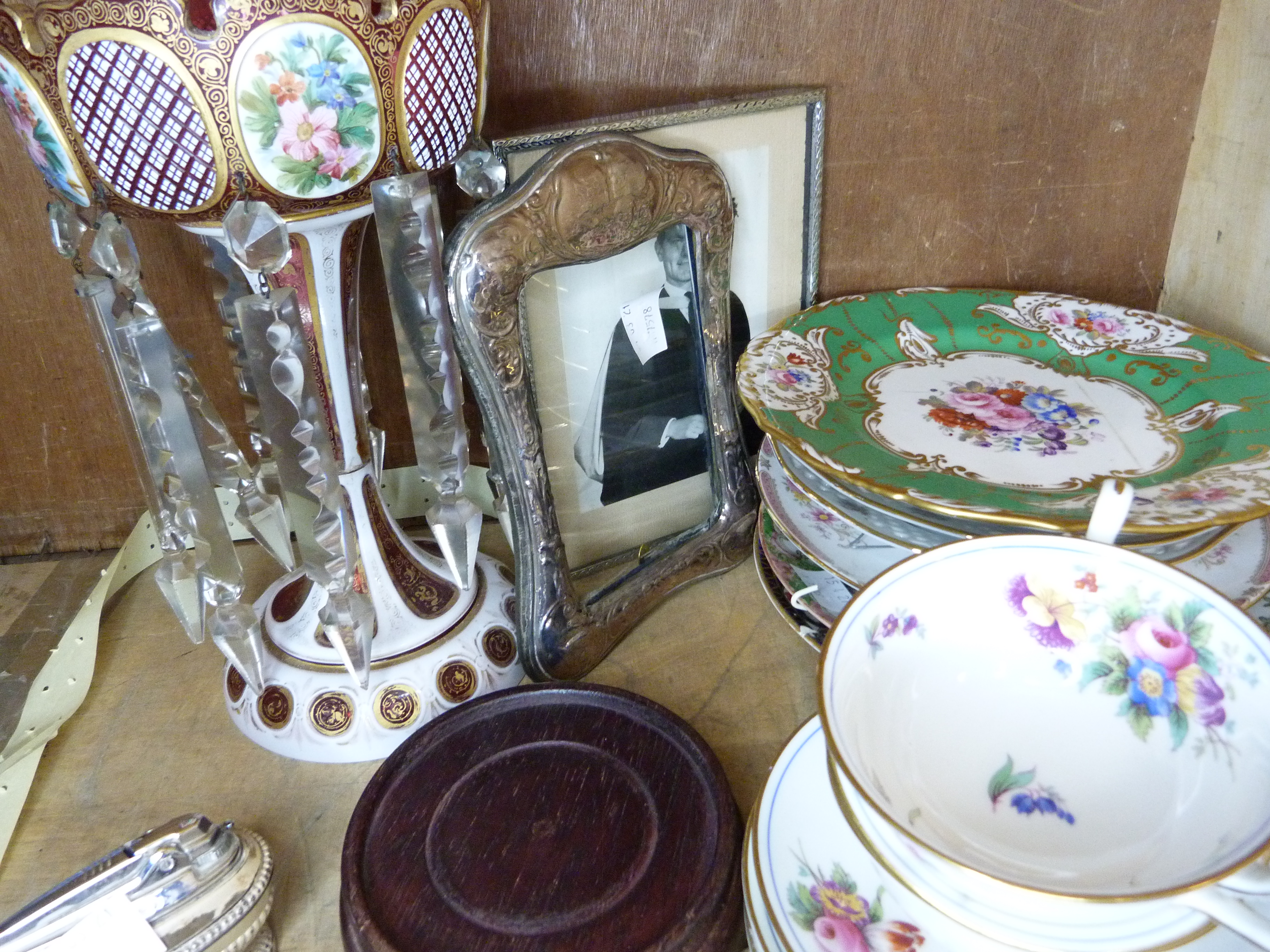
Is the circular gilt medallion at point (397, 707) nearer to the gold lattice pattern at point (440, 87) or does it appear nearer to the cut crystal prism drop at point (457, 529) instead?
the cut crystal prism drop at point (457, 529)

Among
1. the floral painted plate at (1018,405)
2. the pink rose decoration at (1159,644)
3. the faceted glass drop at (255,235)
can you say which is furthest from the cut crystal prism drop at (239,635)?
the pink rose decoration at (1159,644)

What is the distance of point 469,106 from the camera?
48 centimetres

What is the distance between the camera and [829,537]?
23.9 inches

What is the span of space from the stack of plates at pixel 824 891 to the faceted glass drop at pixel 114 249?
Result: 38cm

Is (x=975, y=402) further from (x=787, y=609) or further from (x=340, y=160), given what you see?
(x=340, y=160)

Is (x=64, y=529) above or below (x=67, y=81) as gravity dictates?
below

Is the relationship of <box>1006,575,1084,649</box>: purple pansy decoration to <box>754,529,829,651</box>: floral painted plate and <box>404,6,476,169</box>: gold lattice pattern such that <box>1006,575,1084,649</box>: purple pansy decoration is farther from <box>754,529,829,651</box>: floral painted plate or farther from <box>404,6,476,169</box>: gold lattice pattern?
<box>404,6,476,169</box>: gold lattice pattern

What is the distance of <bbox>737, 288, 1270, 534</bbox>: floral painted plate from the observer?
0.53 meters

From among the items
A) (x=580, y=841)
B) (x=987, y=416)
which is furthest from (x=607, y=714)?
(x=987, y=416)

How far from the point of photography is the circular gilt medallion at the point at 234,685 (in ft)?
1.98

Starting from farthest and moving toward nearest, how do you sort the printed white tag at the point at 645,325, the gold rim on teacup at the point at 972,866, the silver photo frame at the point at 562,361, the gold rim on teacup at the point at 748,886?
the printed white tag at the point at 645,325 < the silver photo frame at the point at 562,361 < the gold rim on teacup at the point at 748,886 < the gold rim on teacup at the point at 972,866

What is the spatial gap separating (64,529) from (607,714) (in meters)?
0.52

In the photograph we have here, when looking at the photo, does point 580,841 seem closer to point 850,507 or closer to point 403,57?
point 850,507

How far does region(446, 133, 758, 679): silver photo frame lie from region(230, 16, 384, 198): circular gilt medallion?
0.10 metres
